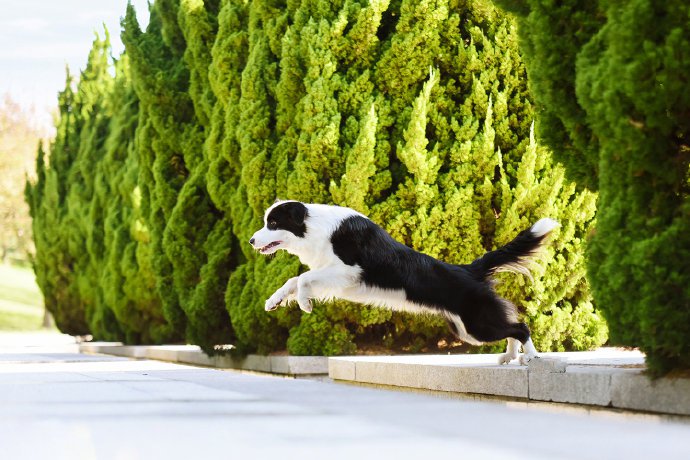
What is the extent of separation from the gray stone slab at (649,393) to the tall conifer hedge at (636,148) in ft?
0.35

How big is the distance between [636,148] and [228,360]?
8186mm

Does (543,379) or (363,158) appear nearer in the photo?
(543,379)

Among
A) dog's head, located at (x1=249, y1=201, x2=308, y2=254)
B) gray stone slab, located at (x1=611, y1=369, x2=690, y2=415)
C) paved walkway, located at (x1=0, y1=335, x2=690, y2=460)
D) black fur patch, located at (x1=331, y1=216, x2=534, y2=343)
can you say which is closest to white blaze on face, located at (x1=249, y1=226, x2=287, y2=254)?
dog's head, located at (x1=249, y1=201, x2=308, y2=254)

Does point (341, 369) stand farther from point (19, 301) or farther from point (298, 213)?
point (19, 301)

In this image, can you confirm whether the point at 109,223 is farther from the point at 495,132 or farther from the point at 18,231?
the point at 18,231

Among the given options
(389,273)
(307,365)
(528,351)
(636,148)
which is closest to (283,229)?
(389,273)

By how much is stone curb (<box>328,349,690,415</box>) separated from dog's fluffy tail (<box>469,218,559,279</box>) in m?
0.81

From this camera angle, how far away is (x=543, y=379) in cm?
699

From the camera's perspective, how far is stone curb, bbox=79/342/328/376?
1087cm

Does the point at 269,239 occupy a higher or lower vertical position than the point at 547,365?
higher

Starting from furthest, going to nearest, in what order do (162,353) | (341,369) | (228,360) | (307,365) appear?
(162,353) < (228,360) < (307,365) < (341,369)

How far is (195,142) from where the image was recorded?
547 inches

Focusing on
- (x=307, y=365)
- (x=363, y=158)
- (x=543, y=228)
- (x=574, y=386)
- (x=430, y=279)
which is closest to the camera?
(x=574, y=386)

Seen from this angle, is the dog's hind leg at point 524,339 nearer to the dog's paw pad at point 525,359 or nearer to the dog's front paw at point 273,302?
the dog's paw pad at point 525,359
